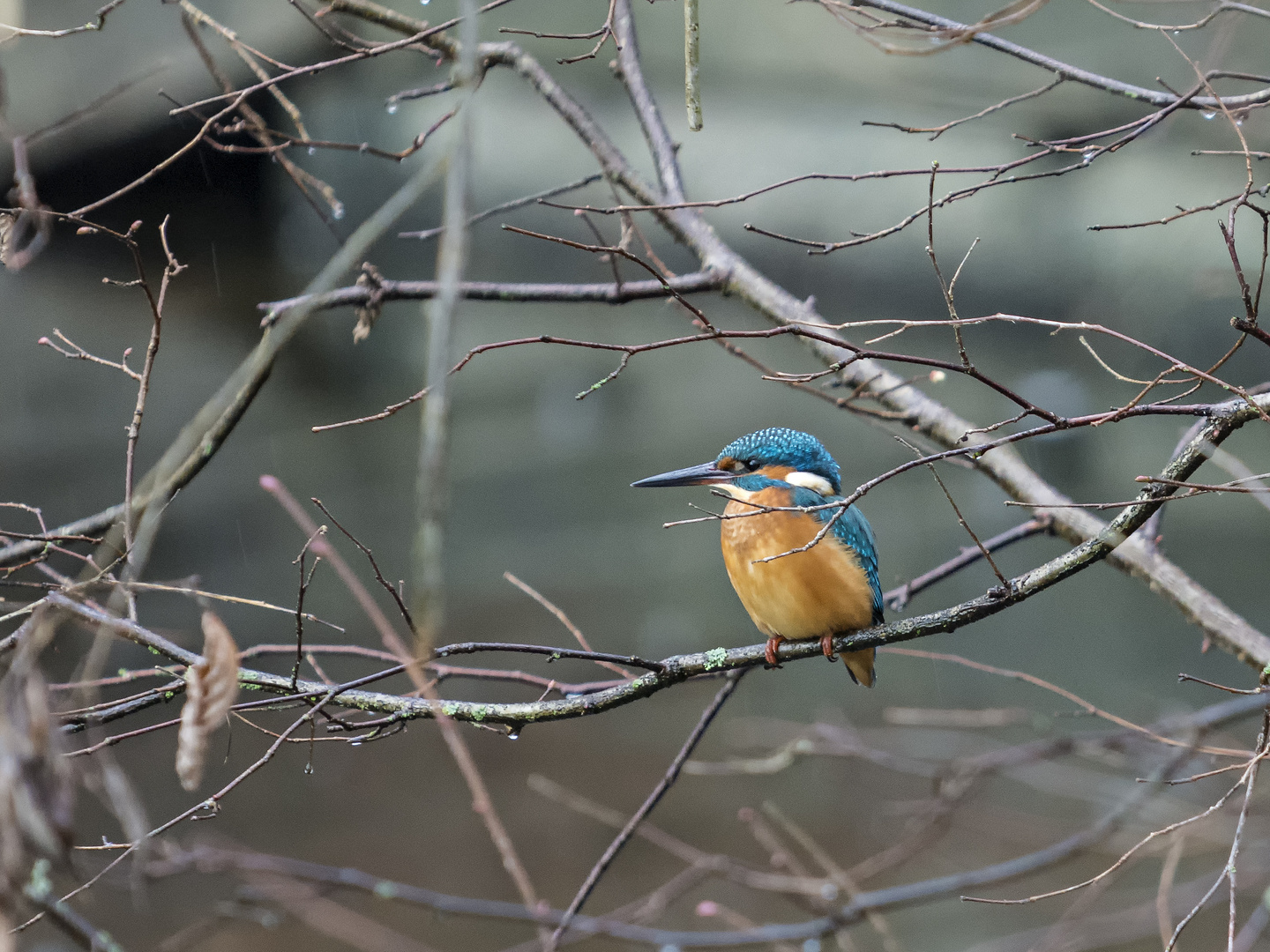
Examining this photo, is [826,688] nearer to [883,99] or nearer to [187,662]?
[883,99]

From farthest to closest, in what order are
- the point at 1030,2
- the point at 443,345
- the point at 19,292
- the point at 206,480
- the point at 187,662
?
the point at 206,480, the point at 19,292, the point at 187,662, the point at 1030,2, the point at 443,345

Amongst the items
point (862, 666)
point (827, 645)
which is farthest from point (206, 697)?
point (862, 666)

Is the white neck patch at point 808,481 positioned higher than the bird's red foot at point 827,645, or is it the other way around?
the white neck patch at point 808,481

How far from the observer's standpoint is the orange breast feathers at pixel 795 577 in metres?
1.56

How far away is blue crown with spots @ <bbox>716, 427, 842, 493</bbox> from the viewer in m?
1.75

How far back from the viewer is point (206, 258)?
13.4ft

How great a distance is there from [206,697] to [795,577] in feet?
3.29

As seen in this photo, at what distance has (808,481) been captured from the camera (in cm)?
174

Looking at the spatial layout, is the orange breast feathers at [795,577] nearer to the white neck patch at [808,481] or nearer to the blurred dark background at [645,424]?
the white neck patch at [808,481]

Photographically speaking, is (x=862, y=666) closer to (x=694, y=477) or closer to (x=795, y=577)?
(x=795, y=577)

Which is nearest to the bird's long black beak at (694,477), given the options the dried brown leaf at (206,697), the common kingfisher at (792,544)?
the common kingfisher at (792,544)

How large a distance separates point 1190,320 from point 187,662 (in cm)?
460

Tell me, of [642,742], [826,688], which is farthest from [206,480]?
[826,688]

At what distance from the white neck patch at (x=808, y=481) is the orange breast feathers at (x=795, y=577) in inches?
1.5
